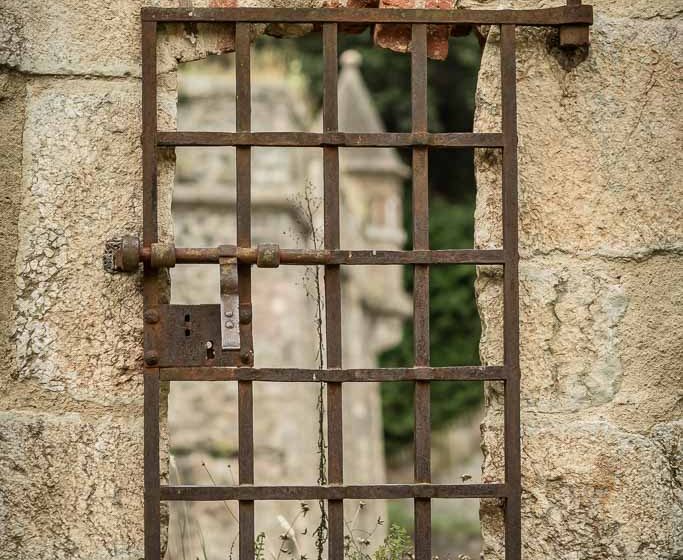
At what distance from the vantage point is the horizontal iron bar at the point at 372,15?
91.4 inches

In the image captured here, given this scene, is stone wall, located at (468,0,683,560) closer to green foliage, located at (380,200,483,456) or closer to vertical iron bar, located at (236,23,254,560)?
vertical iron bar, located at (236,23,254,560)

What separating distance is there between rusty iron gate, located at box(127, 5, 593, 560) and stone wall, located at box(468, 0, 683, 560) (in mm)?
69

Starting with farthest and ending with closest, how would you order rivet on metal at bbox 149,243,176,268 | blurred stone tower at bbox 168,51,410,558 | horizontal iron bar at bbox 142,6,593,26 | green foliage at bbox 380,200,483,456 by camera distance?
green foliage at bbox 380,200,483,456 < blurred stone tower at bbox 168,51,410,558 < horizontal iron bar at bbox 142,6,593,26 < rivet on metal at bbox 149,243,176,268

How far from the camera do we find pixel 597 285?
7.87 ft

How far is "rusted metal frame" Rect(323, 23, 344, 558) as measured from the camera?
2.27 m

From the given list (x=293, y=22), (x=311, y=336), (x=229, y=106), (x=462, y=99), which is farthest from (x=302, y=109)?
(x=462, y=99)

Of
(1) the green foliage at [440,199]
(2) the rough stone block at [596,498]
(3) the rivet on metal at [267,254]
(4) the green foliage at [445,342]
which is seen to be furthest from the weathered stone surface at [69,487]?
(4) the green foliage at [445,342]

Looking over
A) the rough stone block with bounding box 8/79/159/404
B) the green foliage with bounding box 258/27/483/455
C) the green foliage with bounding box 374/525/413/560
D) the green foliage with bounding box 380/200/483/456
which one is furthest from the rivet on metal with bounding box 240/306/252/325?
the green foliage with bounding box 380/200/483/456

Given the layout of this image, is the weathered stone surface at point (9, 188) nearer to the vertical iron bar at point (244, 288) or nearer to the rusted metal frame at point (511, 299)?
the vertical iron bar at point (244, 288)

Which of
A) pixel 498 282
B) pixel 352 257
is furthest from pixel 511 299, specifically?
pixel 352 257

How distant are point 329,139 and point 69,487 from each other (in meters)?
0.97

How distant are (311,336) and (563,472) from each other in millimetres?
6830

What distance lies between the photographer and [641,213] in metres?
2.42

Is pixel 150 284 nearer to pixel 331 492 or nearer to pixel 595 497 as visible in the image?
pixel 331 492
